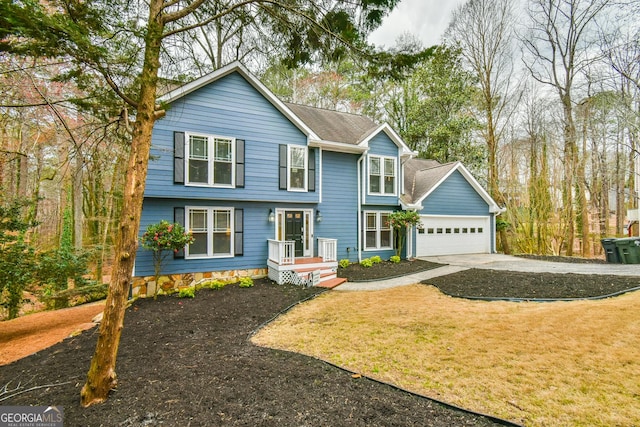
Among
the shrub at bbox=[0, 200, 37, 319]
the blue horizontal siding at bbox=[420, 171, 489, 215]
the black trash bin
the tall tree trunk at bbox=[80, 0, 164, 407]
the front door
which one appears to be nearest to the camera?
the tall tree trunk at bbox=[80, 0, 164, 407]

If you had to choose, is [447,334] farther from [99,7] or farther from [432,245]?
[432,245]

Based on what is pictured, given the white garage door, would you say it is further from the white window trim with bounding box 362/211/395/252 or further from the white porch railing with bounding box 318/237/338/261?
the white porch railing with bounding box 318/237/338/261

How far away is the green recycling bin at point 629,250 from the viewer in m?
9.84

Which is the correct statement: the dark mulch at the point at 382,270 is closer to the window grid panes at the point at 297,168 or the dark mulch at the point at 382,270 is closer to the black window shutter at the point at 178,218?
the window grid panes at the point at 297,168

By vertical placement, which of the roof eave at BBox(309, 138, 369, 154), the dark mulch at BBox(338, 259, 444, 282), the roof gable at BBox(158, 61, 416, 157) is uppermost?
the roof gable at BBox(158, 61, 416, 157)

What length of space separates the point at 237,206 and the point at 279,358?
6.21 metres

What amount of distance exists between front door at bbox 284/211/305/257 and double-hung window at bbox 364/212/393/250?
2939 mm

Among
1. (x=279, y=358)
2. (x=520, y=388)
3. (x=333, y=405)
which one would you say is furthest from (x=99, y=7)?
(x=520, y=388)

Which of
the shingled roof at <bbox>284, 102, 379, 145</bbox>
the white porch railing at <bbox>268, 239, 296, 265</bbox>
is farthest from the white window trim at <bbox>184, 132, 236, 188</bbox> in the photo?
the shingled roof at <bbox>284, 102, 379, 145</bbox>

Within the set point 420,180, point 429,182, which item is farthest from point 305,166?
point 420,180

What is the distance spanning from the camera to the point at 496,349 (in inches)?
161

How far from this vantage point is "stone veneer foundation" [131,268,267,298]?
26.5 ft

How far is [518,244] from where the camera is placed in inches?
620

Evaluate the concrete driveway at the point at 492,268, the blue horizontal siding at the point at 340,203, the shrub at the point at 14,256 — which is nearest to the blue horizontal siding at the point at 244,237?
the blue horizontal siding at the point at 340,203
